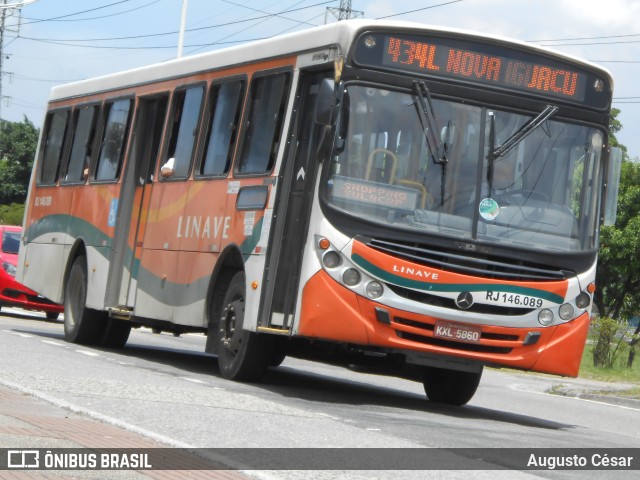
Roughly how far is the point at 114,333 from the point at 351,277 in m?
7.43

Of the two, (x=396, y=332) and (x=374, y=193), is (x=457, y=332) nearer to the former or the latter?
(x=396, y=332)

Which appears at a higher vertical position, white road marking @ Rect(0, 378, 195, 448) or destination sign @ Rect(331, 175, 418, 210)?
destination sign @ Rect(331, 175, 418, 210)

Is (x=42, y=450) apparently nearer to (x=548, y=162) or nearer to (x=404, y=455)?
(x=404, y=455)

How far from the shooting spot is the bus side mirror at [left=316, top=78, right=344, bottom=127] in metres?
12.5

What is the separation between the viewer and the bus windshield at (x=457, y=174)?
12.7 metres

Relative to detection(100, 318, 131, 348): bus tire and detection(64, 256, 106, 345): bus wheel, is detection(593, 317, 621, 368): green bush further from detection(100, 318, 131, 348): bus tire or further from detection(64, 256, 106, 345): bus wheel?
detection(64, 256, 106, 345): bus wheel

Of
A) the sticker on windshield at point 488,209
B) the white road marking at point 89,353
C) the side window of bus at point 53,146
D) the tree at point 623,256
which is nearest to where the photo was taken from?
the sticker on windshield at point 488,209

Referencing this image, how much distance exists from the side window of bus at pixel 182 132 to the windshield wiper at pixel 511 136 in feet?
→ 14.2

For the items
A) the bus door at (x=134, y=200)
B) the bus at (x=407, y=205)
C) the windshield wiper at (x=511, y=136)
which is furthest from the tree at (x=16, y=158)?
the windshield wiper at (x=511, y=136)

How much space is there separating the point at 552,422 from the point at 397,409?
234 centimetres

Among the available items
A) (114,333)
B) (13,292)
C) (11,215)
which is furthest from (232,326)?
(11,215)

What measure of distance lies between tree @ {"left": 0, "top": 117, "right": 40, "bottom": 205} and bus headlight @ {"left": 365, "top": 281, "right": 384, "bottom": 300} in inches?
2844

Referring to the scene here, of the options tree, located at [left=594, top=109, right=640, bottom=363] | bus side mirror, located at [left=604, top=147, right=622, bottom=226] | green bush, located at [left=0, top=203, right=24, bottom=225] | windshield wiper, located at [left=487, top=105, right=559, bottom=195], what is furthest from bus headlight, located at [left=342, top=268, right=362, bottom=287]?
green bush, located at [left=0, top=203, right=24, bottom=225]

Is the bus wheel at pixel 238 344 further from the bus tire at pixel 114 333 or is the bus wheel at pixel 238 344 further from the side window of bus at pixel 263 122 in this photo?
the bus tire at pixel 114 333
